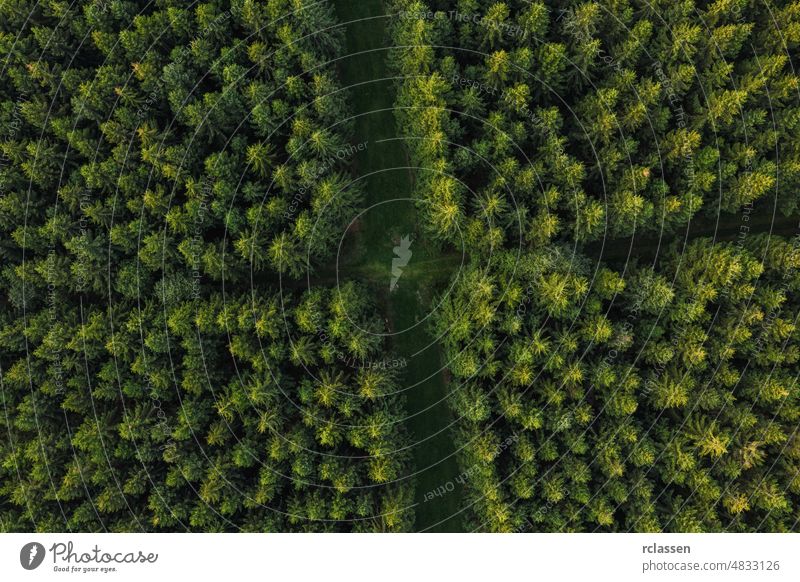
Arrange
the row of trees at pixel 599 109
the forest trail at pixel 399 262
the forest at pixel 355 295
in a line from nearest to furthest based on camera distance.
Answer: the forest at pixel 355 295 → the row of trees at pixel 599 109 → the forest trail at pixel 399 262

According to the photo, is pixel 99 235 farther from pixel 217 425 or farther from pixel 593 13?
pixel 593 13

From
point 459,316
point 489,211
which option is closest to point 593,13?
point 489,211
